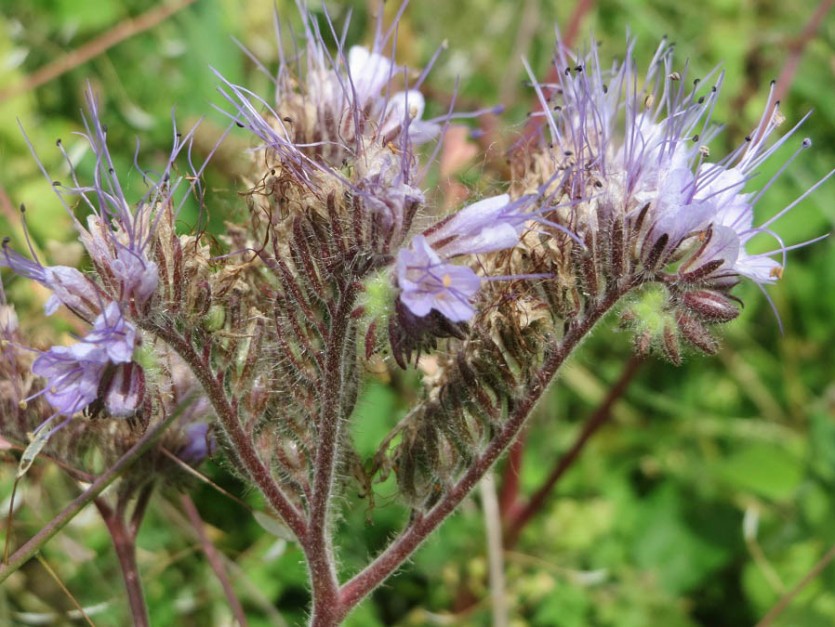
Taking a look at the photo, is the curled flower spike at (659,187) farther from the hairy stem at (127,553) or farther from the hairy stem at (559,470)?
the hairy stem at (559,470)

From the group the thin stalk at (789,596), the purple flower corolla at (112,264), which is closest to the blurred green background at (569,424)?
the thin stalk at (789,596)

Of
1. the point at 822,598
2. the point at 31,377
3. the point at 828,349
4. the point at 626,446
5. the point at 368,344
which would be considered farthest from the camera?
the point at 828,349

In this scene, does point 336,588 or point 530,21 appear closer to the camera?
point 336,588

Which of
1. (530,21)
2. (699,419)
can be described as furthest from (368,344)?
(530,21)

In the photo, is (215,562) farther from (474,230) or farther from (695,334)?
(695,334)

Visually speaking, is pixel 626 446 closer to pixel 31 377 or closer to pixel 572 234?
pixel 572 234

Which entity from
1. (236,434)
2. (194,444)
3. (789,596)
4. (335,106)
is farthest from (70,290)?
(789,596)

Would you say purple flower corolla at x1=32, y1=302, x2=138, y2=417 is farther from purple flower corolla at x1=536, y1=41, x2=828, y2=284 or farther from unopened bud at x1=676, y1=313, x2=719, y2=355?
unopened bud at x1=676, y1=313, x2=719, y2=355
